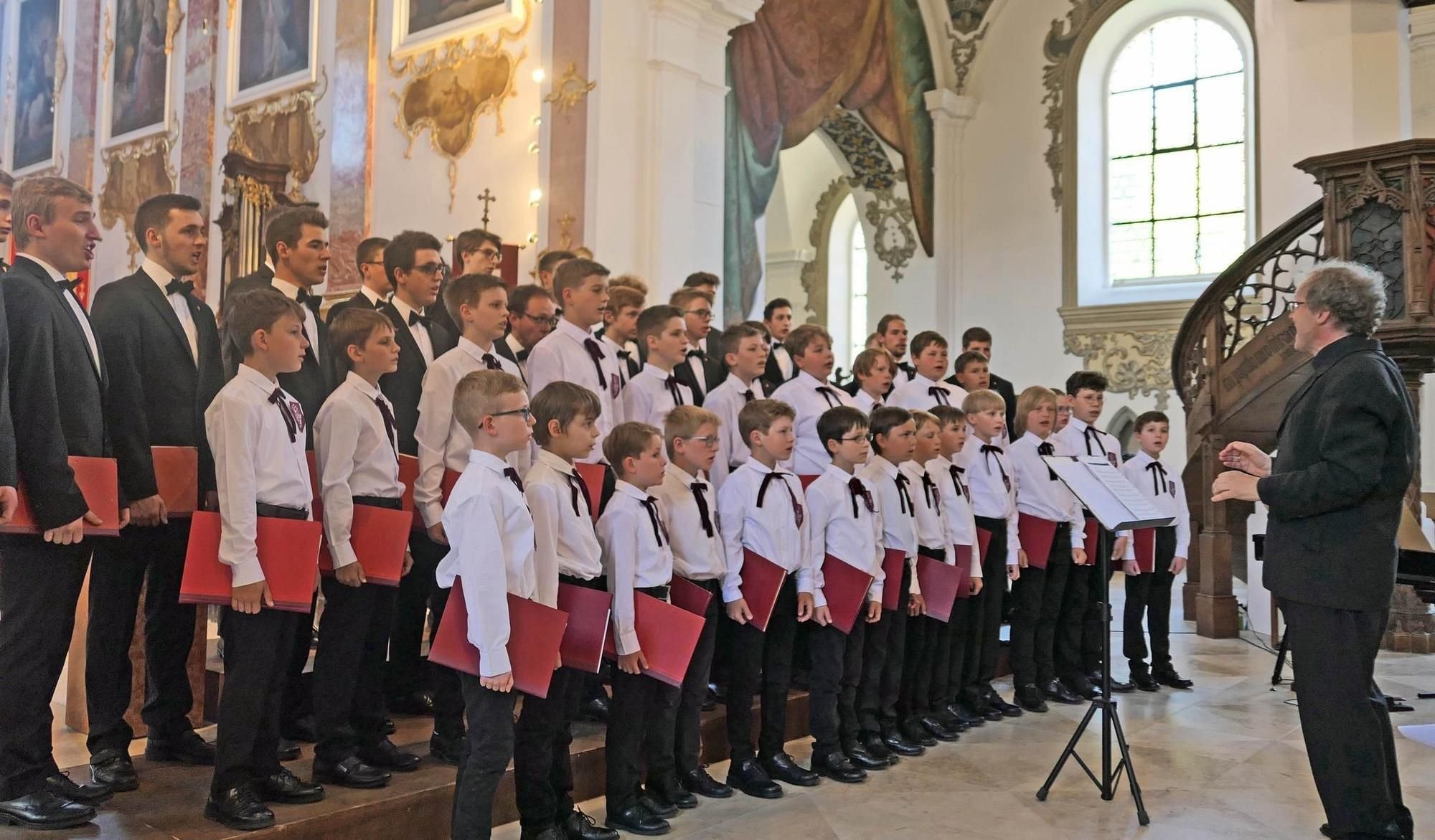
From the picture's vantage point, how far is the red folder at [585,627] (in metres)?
3.33

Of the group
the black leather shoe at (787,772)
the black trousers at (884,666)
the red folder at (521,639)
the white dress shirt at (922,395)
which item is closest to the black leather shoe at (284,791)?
the red folder at (521,639)

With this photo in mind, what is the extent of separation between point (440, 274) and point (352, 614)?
4.38 feet

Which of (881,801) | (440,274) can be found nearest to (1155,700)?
(881,801)

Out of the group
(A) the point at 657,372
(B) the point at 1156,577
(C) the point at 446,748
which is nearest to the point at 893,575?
(A) the point at 657,372

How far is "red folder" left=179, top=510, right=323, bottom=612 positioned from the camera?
9.75ft

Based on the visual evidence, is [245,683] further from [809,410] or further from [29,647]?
[809,410]

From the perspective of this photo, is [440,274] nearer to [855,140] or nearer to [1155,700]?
[1155,700]

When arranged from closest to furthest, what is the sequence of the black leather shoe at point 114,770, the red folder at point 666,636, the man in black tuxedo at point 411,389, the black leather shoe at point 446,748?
the black leather shoe at point 114,770 < the red folder at point 666,636 < the black leather shoe at point 446,748 < the man in black tuxedo at point 411,389

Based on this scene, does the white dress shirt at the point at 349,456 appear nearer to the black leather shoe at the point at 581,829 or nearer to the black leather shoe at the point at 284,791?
the black leather shoe at the point at 284,791

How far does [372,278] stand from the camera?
4.62 metres

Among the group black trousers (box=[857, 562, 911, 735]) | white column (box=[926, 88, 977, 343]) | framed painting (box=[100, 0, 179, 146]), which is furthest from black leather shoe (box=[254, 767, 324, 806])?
framed painting (box=[100, 0, 179, 146])

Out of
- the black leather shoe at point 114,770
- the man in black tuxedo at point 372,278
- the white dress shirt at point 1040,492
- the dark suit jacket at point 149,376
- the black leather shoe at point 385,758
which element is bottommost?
the black leather shoe at point 385,758

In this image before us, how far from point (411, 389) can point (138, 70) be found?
12092mm

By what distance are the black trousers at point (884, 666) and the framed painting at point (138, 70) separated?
1178cm
